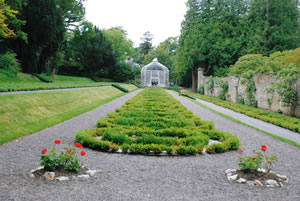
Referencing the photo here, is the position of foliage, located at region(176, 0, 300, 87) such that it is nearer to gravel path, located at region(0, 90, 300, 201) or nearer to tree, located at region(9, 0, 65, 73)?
tree, located at region(9, 0, 65, 73)

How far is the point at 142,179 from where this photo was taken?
323cm

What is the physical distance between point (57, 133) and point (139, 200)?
3.87 m

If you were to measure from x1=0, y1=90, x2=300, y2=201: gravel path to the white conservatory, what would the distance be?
43.5 metres

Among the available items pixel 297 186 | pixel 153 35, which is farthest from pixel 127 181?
pixel 153 35

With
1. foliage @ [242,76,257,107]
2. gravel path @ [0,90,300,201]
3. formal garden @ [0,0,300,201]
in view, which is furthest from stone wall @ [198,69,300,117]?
gravel path @ [0,90,300,201]

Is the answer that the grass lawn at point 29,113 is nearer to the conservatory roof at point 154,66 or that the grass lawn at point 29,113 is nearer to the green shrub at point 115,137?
the green shrub at point 115,137

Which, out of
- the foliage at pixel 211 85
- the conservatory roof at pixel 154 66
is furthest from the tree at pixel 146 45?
the foliage at pixel 211 85

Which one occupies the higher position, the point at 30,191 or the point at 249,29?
the point at 249,29

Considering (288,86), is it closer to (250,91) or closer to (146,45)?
(250,91)

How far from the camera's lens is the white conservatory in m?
48.0

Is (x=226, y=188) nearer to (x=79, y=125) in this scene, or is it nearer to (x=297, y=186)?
(x=297, y=186)

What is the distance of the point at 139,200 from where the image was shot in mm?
2648

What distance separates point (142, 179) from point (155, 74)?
45488 millimetres

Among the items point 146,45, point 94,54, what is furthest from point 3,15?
point 146,45
